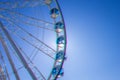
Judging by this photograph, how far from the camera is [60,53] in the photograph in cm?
2103

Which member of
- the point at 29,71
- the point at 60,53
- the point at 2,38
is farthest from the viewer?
the point at 60,53

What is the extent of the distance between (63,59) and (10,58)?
486 centimetres

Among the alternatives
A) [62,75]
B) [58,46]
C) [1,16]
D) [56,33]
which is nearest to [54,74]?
[62,75]

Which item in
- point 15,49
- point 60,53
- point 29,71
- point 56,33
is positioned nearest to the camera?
point 29,71

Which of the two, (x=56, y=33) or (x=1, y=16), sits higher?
(x=1, y=16)

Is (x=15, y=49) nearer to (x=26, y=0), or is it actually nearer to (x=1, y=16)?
(x=1, y=16)

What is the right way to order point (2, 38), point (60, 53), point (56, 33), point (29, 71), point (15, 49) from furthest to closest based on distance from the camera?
1. point (56, 33)
2. point (60, 53)
3. point (2, 38)
4. point (15, 49)
5. point (29, 71)

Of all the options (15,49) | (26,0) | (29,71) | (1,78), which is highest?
(26,0)

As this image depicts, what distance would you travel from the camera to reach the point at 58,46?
72.6ft

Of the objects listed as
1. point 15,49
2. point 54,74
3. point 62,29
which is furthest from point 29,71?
point 62,29

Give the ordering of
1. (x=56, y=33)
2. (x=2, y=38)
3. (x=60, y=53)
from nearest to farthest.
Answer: (x=2, y=38), (x=60, y=53), (x=56, y=33)

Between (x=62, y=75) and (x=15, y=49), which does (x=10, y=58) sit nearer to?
(x=15, y=49)

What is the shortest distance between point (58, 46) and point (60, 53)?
130 cm

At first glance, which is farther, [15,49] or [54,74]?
[54,74]
